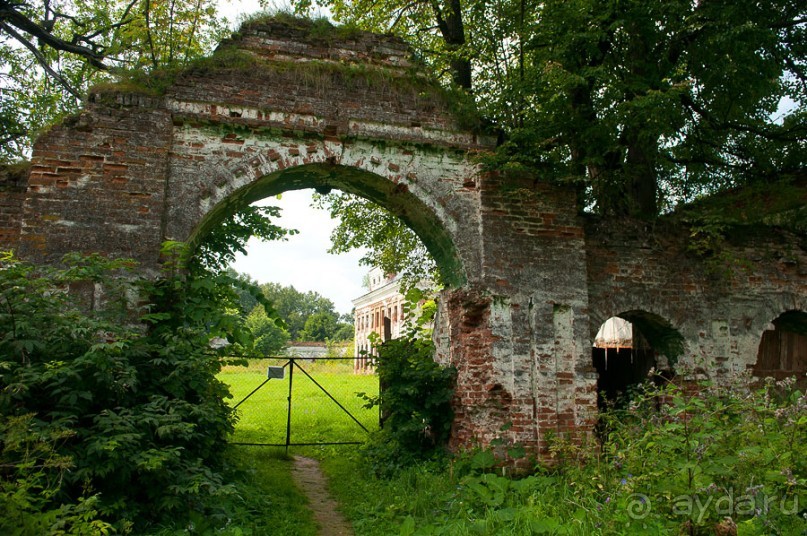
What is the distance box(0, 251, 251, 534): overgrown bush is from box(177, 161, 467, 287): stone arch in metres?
1.70

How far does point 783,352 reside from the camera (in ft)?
33.7

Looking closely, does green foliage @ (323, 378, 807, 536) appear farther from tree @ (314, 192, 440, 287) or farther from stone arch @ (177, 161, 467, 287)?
tree @ (314, 192, 440, 287)

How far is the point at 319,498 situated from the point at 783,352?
8.22 metres

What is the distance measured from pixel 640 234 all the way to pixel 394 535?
5644 mm

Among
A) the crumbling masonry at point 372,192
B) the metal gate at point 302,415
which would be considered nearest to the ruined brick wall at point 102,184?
the crumbling masonry at point 372,192

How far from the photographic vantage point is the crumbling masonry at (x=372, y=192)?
6586 millimetres

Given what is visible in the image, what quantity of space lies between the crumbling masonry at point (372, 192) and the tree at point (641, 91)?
726 millimetres

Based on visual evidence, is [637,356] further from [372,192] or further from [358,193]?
[358,193]

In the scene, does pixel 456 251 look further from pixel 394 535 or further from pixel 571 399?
pixel 394 535

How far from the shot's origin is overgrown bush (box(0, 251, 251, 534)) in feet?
12.8

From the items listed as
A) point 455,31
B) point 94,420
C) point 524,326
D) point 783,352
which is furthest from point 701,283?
point 94,420

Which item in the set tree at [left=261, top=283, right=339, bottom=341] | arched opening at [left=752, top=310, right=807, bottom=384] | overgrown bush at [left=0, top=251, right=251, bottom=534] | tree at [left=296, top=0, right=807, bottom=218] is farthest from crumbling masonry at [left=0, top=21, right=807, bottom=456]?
tree at [left=261, top=283, right=339, bottom=341]

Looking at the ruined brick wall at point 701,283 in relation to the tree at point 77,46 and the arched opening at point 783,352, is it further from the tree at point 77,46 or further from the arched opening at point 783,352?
the tree at point 77,46

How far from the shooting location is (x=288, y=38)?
7.55 m
